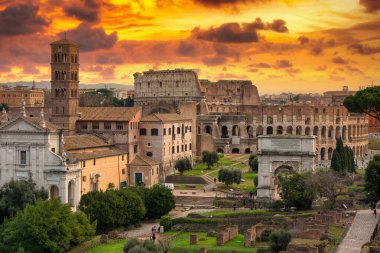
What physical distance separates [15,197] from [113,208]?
830cm

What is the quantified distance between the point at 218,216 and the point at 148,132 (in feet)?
79.6

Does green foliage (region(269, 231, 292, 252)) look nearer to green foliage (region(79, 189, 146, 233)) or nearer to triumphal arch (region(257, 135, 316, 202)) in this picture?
green foliage (region(79, 189, 146, 233))

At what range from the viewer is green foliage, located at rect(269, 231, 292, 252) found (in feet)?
120

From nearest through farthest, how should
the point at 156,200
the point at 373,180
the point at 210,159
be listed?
the point at 373,180 < the point at 156,200 < the point at 210,159

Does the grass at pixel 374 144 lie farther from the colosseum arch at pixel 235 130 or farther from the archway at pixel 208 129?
the archway at pixel 208 129

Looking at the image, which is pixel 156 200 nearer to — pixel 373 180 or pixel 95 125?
pixel 373 180

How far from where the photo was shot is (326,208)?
49.0 meters

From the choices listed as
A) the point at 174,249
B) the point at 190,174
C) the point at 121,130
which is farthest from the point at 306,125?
the point at 174,249

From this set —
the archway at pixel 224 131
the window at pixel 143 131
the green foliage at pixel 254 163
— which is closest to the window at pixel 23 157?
the window at pixel 143 131

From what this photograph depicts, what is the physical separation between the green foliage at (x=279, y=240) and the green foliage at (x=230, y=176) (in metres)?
28.1

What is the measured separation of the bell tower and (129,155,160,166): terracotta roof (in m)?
7.54

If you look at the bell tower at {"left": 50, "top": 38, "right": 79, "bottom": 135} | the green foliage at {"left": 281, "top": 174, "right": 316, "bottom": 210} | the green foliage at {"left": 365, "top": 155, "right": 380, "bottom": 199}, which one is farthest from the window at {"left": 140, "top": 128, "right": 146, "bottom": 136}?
the green foliage at {"left": 365, "top": 155, "right": 380, "bottom": 199}

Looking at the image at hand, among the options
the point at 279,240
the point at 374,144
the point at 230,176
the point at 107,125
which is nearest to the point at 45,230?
the point at 279,240

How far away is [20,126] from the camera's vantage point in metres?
59.0
